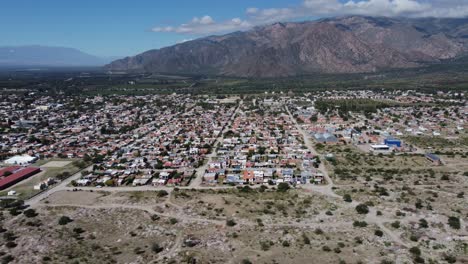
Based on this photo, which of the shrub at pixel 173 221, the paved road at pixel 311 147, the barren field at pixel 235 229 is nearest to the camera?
the barren field at pixel 235 229

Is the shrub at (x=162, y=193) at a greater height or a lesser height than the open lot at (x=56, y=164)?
greater

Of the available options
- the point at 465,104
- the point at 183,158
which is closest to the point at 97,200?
the point at 183,158

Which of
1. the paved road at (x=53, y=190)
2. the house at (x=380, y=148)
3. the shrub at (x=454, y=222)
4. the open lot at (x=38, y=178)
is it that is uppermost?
the house at (x=380, y=148)

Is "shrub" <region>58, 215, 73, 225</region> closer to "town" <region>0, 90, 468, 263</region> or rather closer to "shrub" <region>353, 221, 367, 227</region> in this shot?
"town" <region>0, 90, 468, 263</region>

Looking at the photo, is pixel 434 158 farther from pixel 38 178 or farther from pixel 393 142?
pixel 38 178

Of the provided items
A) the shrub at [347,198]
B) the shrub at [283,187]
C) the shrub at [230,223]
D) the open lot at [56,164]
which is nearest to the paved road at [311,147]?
the shrub at [347,198]

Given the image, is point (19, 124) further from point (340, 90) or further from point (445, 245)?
point (340, 90)

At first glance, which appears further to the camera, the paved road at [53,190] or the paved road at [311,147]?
the paved road at [311,147]

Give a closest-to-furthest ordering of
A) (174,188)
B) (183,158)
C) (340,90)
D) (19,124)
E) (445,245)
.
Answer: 1. (445,245)
2. (174,188)
3. (183,158)
4. (19,124)
5. (340,90)

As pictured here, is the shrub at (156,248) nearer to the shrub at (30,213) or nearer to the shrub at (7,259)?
the shrub at (7,259)

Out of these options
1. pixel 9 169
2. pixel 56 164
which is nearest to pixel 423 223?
pixel 56 164

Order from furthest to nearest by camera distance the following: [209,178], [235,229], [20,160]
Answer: [20,160], [209,178], [235,229]
